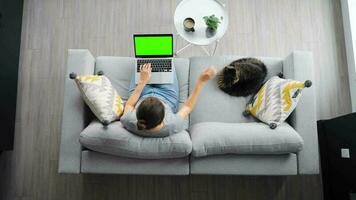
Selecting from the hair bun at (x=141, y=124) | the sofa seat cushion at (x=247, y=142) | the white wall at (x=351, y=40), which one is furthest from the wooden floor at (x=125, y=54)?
the hair bun at (x=141, y=124)

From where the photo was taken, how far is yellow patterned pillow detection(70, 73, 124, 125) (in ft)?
5.82

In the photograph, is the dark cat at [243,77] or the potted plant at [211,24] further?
the potted plant at [211,24]

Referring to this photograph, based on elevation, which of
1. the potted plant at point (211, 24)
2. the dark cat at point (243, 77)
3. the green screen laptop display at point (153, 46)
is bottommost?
the dark cat at point (243, 77)

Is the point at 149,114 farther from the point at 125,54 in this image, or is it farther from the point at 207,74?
the point at 125,54

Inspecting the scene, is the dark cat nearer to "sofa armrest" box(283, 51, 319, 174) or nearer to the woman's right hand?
"sofa armrest" box(283, 51, 319, 174)

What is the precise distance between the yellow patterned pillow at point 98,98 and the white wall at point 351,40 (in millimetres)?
2104

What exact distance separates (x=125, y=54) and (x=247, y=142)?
1.42 m

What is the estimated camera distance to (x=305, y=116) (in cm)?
187

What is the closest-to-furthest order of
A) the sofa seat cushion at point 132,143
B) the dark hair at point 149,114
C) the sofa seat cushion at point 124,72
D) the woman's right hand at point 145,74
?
the dark hair at point 149,114 < the sofa seat cushion at point 132,143 < the woman's right hand at point 145,74 < the sofa seat cushion at point 124,72

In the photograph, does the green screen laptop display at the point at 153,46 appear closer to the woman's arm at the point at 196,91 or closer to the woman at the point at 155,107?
the woman at the point at 155,107

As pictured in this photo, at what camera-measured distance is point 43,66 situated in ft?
8.23

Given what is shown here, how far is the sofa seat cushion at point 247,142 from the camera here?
5.69 feet

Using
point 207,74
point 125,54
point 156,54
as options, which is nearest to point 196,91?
point 207,74

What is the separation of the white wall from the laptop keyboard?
5.58 feet
